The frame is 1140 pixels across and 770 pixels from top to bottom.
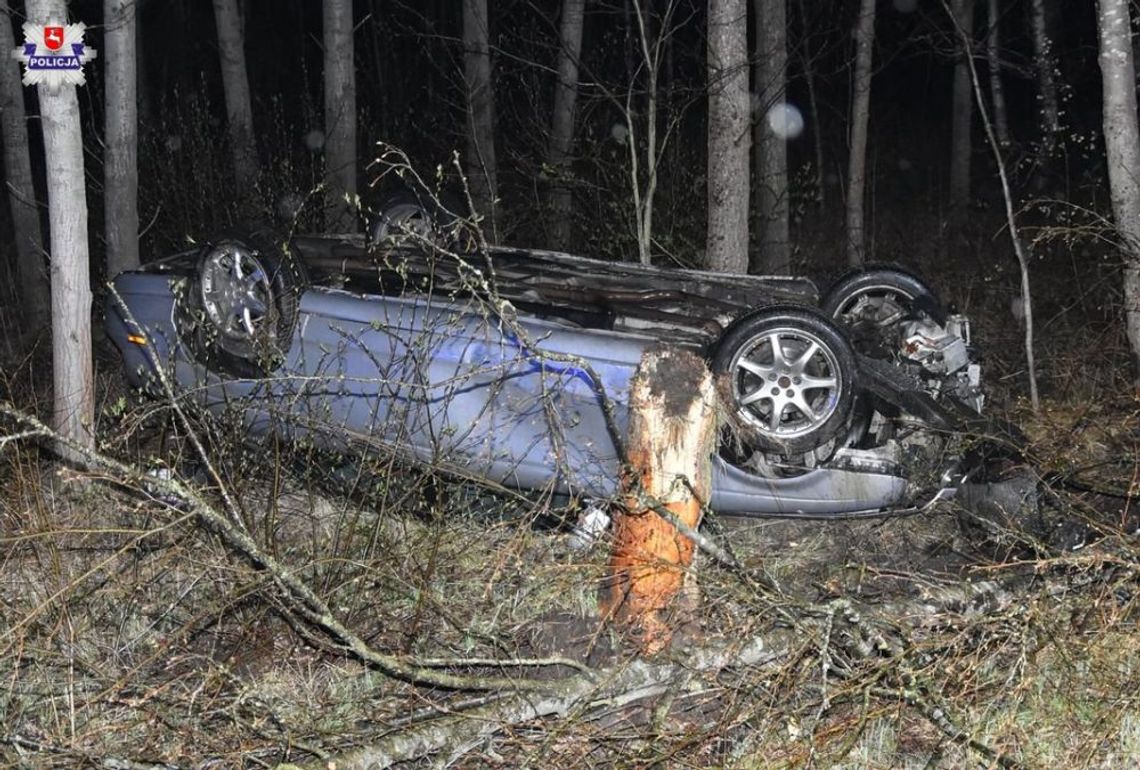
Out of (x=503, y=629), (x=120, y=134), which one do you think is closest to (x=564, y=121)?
(x=120, y=134)

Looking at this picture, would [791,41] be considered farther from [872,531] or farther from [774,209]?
[872,531]

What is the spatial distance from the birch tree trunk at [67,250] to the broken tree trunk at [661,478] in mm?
3140

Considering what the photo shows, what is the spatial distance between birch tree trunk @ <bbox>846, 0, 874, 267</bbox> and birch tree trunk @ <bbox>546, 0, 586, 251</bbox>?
256 centimetres

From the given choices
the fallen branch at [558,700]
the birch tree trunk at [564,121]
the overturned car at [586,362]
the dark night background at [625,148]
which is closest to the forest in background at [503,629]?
the fallen branch at [558,700]

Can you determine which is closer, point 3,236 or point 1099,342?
point 1099,342

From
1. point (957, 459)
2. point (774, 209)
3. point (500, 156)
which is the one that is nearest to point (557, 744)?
point (957, 459)

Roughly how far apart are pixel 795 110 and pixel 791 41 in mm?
4509

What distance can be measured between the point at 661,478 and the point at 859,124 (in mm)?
8180

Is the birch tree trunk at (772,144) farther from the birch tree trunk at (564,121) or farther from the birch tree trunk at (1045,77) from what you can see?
the birch tree trunk at (1045,77)

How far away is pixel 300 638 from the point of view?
527 cm

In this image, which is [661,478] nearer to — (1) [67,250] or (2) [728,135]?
(1) [67,250]

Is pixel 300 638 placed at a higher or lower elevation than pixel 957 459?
lower
